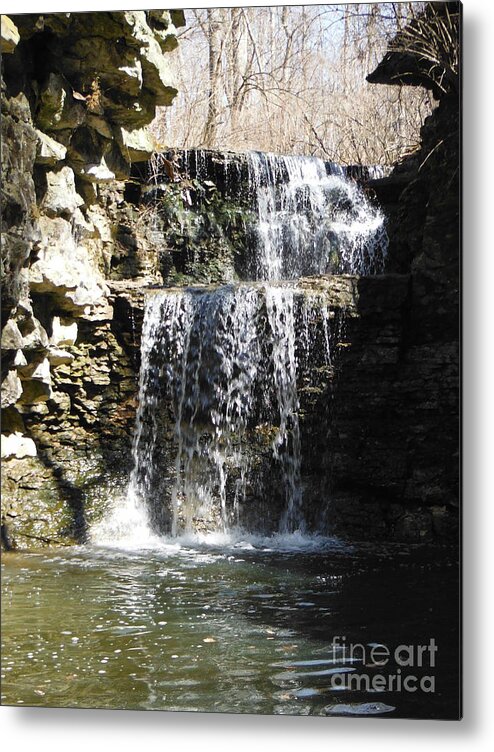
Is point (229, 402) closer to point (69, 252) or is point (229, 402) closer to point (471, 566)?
point (69, 252)

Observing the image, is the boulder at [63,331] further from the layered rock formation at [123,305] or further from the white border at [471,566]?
the white border at [471,566]

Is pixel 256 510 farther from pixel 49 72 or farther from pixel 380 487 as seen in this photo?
pixel 49 72

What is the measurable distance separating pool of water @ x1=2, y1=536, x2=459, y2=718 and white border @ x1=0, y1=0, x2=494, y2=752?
0.06 metres

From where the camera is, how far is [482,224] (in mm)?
3418

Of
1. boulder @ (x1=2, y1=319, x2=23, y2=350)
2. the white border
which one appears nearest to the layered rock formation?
boulder @ (x1=2, y1=319, x2=23, y2=350)

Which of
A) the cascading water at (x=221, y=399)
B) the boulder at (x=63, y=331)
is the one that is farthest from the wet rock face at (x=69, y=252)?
the cascading water at (x=221, y=399)

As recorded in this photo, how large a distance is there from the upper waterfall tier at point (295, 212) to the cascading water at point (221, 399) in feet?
1.29

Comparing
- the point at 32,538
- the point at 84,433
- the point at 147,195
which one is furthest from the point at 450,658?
the point at 147,195

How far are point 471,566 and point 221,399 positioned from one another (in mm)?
2729

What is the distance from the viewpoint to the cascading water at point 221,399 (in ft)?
19.0

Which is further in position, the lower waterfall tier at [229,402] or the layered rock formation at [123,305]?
the lower waterfall tier at [229,402]

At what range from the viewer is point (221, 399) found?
19.4 ft

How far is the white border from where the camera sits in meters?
3.37

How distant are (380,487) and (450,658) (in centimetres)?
200
